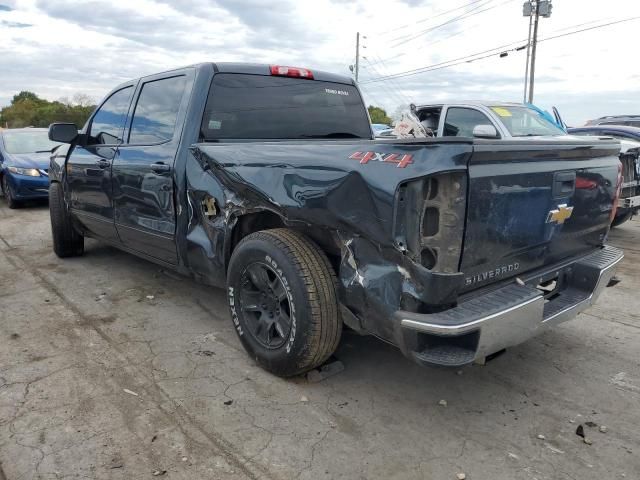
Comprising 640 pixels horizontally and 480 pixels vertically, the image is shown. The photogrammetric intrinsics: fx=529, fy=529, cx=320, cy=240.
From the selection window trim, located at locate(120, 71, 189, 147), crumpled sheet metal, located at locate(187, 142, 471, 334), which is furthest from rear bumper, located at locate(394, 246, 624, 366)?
window trim, located at locate(120, 71, 189, 147)

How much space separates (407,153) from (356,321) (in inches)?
35.7

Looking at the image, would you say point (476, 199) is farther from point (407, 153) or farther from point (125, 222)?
point (125, 222)

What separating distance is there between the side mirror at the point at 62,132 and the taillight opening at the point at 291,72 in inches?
86.9

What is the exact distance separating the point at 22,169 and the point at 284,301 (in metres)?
8.57

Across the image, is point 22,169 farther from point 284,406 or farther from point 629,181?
point 629,181

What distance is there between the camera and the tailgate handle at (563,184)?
2.81 m

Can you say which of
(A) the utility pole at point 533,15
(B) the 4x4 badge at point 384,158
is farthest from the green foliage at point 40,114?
(B) the 4x4 badge at point 384,158

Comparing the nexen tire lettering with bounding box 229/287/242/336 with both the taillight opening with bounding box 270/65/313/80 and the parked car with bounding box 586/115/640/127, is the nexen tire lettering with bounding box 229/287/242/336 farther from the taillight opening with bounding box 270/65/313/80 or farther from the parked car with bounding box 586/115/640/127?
the parked car with bounding box 586/115/640/127

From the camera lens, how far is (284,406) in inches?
115

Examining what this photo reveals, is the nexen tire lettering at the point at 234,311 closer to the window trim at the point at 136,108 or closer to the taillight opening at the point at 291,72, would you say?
the window trim at the point at 136,108

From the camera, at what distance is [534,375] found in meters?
3.31

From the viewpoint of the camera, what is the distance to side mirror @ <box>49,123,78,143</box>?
5.02 meters

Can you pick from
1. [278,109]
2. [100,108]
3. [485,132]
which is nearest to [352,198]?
[278,109]

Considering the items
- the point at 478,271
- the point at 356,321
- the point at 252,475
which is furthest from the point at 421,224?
the point at 252,475
